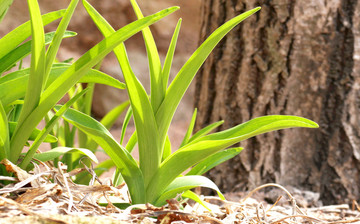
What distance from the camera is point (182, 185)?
0.73m

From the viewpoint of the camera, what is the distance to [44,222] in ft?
1.58

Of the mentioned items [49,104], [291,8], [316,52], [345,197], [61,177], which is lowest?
[345,197]

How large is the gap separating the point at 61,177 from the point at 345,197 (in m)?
Answer: 1.07

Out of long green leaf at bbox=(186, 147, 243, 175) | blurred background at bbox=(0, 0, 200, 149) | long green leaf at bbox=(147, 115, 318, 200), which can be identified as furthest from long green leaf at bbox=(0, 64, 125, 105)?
blurred background at bbox=(0, 0, 200, 149)

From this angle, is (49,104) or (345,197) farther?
(345,197)

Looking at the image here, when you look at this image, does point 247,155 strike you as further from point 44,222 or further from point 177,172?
point 44,222

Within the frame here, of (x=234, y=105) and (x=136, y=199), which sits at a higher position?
(x=234, y=105)

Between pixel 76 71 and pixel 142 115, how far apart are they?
144 mm

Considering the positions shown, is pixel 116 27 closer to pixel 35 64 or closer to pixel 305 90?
pixel 305 90

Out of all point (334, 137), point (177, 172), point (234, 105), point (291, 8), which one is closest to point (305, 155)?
point (334, 137)

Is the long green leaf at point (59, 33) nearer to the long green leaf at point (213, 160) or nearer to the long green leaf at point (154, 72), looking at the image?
the long green leaf at point (154, 72)

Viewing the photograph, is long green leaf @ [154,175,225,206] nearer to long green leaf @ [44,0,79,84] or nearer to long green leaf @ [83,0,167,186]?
long green leaf @ [83,0,167,186]

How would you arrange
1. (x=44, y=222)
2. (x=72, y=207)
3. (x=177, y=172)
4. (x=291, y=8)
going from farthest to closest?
(x=291, y=8) → (x=177, y=172) → (x=72, y=207) → (x=44, y=222)

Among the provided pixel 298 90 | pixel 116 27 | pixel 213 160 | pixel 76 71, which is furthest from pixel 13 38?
pixel 116 27
